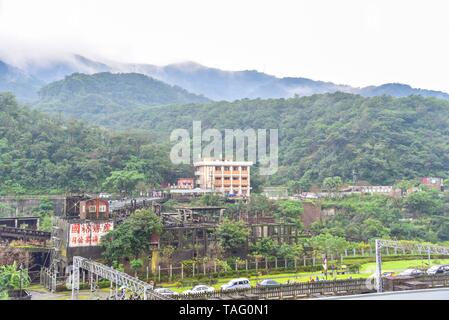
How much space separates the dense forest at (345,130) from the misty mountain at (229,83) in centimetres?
1841

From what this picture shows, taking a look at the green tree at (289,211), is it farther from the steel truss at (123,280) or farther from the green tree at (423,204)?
the steel truss at (123,280)

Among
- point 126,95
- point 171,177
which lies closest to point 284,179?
point 171,177

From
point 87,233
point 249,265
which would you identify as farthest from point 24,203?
point 249,265

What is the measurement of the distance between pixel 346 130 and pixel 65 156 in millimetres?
14701

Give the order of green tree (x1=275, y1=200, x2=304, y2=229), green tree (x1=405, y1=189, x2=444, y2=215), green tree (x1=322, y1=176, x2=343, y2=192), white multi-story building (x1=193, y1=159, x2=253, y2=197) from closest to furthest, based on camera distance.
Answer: green tree (x1=275, y1=200, x2=304, y2=229)
green tree (x1=405, y1=189, x2=444, y2=215)
green tree (x1=322, y1=176, x2=343, y2=192)
white multi-story building (x1=193, y1=159, x2=253, y2=197)

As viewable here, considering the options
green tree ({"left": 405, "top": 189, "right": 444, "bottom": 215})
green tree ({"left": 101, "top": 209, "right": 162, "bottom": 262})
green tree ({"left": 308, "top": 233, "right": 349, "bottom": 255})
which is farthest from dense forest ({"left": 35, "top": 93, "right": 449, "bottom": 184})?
green tree ({"left": 101, "top": 209, "right": 162, "bottom": 262})

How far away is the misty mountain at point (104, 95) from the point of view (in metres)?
39.2

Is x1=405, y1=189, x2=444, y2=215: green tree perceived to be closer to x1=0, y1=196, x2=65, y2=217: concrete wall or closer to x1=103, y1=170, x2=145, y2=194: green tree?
x1=103, y1=170, x2=145, y2=194: green tree

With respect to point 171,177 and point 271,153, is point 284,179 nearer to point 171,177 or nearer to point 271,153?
point 271,153

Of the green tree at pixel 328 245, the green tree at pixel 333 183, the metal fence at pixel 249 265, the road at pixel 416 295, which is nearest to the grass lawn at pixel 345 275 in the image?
the metal fence at pixel 249 265

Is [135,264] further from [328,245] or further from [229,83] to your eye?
[229,83]

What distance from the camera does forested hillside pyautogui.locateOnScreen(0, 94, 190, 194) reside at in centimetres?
1839

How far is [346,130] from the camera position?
83.7ft
